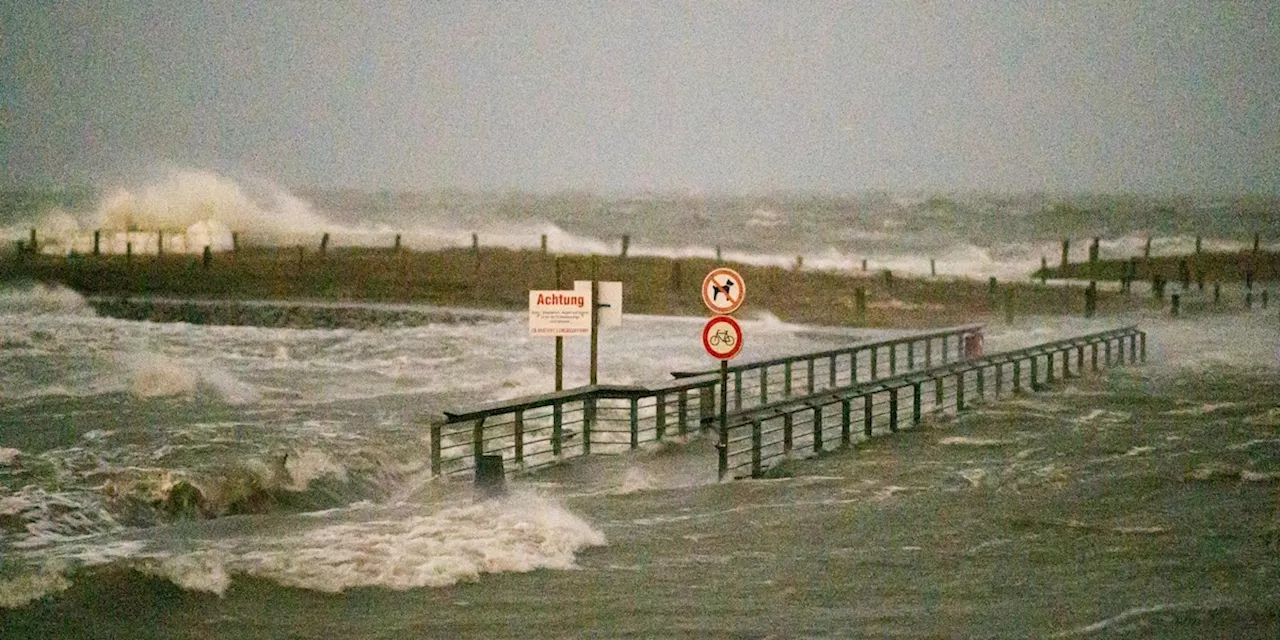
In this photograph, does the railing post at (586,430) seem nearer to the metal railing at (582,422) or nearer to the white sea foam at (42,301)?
the metal railing at (582,422)

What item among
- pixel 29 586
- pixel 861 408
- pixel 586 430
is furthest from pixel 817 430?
pixel 29 586

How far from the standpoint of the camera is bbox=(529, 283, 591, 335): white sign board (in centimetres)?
1435

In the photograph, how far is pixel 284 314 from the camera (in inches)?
1439

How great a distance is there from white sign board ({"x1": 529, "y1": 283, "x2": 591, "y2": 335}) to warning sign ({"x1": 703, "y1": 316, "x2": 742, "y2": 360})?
9.10ft

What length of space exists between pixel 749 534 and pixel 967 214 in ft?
280

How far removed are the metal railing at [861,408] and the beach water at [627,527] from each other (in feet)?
1.08

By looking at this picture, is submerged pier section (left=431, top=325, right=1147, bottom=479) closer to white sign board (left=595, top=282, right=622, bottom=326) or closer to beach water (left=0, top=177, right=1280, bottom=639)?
→ beach water (left=0, top=177, right=1280, bottom=639)

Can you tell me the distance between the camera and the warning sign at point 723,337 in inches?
461

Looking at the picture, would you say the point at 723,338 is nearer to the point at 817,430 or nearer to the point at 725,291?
the point at 725,291

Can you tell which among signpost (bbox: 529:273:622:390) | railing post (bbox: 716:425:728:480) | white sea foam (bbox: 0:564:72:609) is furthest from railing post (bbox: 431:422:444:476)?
white sea foam (bbox: 0:564:72:609)

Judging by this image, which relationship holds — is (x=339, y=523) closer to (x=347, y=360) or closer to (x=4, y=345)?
(x=347, y=360)

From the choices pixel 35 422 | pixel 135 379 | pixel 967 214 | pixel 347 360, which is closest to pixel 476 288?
pixel 347 360

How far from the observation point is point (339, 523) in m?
10.7

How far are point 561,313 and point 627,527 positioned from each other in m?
4.37
